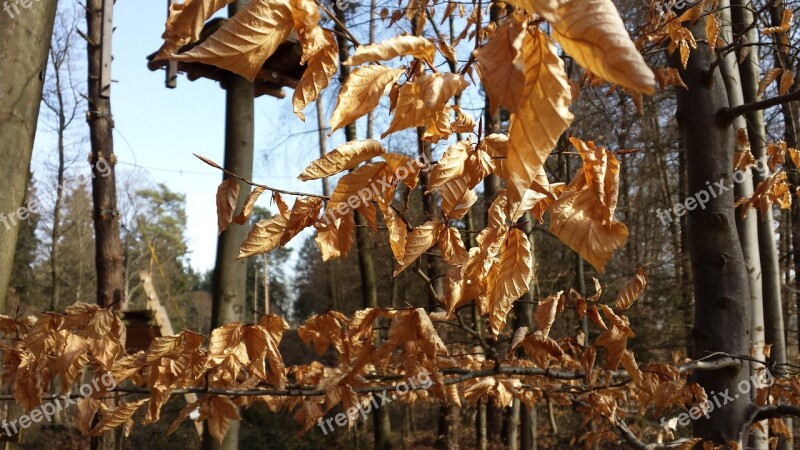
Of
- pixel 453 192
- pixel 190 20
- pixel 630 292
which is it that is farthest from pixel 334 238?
pixel 630 292

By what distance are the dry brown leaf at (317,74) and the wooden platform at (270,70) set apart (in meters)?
4.19

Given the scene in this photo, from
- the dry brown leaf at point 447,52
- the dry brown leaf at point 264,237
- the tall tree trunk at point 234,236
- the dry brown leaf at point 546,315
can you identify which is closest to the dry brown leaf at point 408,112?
the dry brown leaf at point 447,52

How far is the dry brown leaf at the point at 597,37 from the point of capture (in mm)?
621

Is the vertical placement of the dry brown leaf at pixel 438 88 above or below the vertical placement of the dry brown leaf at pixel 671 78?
below

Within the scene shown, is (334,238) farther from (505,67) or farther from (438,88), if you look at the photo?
(505,67)

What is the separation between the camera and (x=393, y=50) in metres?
0.92

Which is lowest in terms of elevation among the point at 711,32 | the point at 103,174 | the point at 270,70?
the point at 711,32

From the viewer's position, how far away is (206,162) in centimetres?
128

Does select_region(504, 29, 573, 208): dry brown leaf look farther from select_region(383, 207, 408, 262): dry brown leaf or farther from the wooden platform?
the wooden platform

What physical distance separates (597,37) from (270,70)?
5.50 m

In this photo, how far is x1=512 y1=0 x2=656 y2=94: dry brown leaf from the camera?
0.62m

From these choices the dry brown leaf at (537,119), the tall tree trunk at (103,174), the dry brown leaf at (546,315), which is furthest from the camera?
the tall tree trunk at (103,174)

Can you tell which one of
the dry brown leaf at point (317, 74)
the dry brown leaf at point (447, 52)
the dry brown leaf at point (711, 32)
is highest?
the dry brown leaf at point (711, 32)

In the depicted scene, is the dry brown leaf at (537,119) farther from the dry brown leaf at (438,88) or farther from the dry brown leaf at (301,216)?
the dry brown leaf at (301,216)
